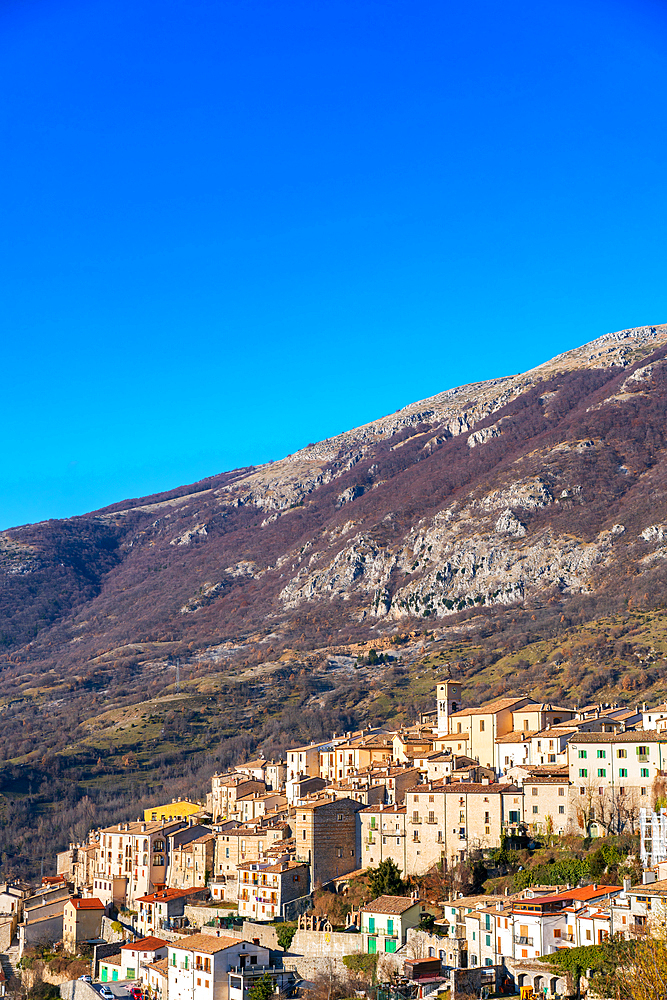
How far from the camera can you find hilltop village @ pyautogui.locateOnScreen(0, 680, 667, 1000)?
50625 mm

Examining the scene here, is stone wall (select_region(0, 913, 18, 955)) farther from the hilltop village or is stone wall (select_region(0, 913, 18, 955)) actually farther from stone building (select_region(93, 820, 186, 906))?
stone building (select_region(93, 820, 186, 906))

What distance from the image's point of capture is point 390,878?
5900 cm

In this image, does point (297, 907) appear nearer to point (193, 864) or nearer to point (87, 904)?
point (193, 864)

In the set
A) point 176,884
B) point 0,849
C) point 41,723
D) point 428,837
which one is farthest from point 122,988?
point 41,723

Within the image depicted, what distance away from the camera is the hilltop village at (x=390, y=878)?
5062 cm

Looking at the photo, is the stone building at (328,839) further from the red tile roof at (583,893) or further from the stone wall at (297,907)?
the red tile roof at (583,893)

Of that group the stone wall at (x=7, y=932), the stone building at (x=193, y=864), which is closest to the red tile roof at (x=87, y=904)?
the stone building at (x=193, y=864)

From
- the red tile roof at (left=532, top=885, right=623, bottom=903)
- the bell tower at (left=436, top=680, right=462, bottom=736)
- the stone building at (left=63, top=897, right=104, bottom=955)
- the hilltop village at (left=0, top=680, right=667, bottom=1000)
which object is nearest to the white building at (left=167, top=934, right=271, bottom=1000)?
the hilltop village at (left=0, top=680, right=667, bottom=1000)

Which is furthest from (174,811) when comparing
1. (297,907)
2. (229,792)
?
(297,907)

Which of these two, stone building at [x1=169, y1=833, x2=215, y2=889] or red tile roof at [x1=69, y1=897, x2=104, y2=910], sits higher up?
stone building at [x1=169, y1=833, x2=215, y2=889]

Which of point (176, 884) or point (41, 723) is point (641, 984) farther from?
point (41, 723)

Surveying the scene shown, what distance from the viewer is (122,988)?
193ft

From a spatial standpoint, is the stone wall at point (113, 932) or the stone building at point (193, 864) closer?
the stone wall at point (113, 932)

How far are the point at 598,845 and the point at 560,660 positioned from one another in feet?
250
